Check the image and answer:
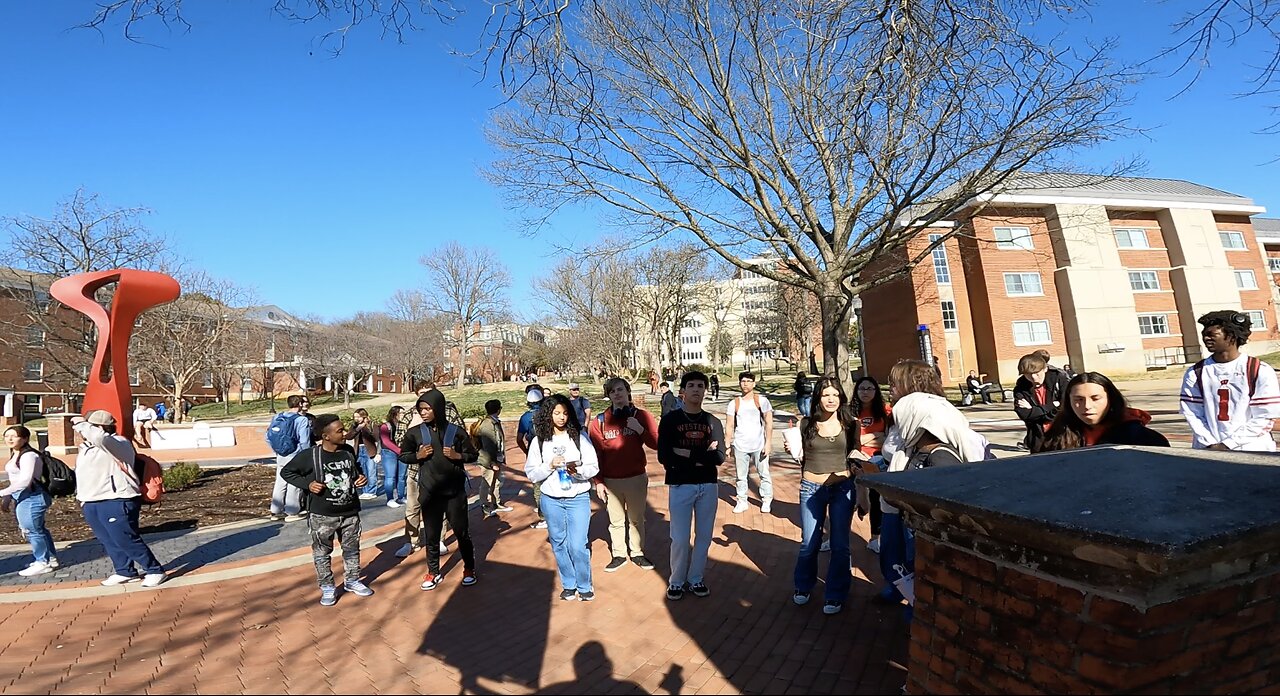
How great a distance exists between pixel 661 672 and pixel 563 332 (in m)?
43.5

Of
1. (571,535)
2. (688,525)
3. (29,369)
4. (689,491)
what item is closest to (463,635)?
(571,535)

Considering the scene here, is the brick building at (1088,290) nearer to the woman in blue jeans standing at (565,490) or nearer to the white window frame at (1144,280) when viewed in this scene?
the white window frame at (1144,280)

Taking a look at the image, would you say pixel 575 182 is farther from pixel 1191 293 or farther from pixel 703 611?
pixel 1191 293

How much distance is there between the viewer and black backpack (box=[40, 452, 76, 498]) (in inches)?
235

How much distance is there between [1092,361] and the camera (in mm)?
32000

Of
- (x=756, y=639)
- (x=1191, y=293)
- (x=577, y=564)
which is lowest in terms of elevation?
(x=756, y=639)

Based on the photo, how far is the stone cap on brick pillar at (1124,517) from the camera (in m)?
1.75

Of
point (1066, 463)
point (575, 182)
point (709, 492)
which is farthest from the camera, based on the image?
point (575, 182)

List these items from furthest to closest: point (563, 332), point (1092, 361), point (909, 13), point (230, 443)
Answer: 1. point (563, 332)
2. point (1092, 361)
3. point (230, 443)
4. point (909, 13)

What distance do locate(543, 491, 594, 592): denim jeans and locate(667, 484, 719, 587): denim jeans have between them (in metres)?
0.66

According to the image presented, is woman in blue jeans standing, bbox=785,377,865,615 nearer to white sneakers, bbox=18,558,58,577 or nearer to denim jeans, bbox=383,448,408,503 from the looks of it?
denim jeans, bbox=383,448,408,503

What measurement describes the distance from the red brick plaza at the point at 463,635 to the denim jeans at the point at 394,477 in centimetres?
330

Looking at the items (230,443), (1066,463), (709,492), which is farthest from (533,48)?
(230,443)

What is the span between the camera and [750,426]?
A: 7.27 metres
